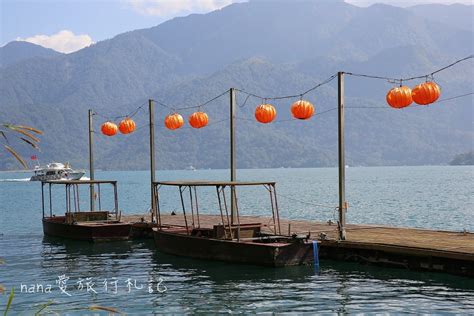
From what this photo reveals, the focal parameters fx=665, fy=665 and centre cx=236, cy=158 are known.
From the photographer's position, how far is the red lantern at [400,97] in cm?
2092

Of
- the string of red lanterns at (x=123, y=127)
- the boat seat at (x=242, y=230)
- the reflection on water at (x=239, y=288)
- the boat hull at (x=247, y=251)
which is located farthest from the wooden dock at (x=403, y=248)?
the string of red lanterns at (x=123, y=127)

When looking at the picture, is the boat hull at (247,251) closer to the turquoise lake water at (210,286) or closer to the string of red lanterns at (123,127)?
the turquoise lake water at (210,286)

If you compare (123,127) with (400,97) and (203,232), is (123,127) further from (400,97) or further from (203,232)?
(400,97)

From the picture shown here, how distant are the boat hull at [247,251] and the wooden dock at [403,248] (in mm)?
1074

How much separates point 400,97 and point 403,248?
504 centimetres

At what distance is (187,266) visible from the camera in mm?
21484

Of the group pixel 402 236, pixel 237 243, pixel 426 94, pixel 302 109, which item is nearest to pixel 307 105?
pixel 302 109

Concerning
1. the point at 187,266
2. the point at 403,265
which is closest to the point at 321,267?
the point at 403,265

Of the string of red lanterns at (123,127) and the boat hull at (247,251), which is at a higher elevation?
the string of red lanterns at (123,127)

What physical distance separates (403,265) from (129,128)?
16.1m

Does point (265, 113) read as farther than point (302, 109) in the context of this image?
Yes

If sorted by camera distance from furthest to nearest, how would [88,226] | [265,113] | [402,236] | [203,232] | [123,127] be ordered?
1. [123,127]
2. [88,226]
3. [265,113]
4. [203,232]
5. [402,236]

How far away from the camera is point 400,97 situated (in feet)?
68.9

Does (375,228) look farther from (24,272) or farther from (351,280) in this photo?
(24,272)
